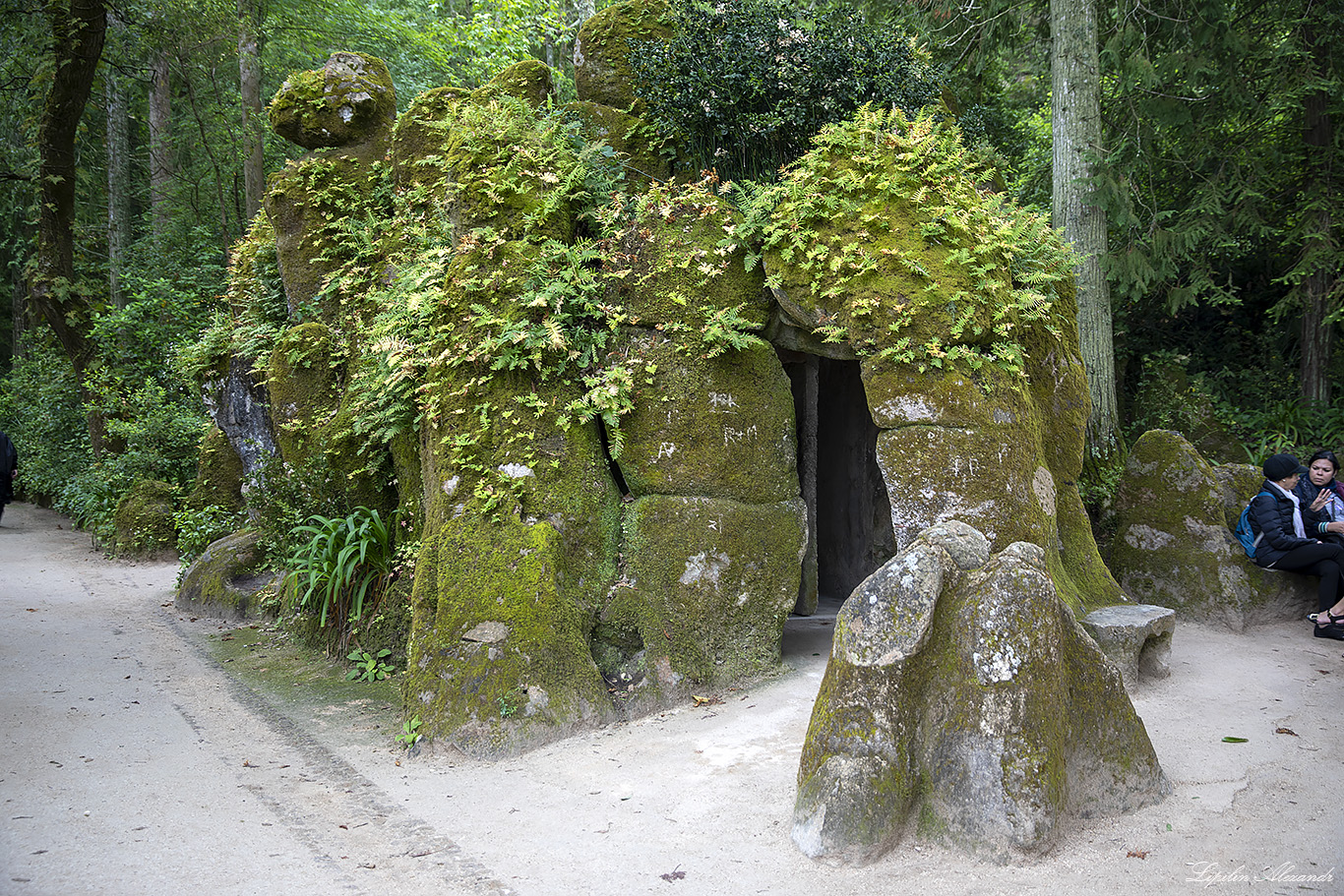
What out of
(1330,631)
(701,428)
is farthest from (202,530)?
(1330,631)

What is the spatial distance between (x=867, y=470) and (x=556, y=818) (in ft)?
18.0

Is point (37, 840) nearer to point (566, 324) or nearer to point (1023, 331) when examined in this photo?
point (566, 324)

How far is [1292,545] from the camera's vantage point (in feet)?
21.4

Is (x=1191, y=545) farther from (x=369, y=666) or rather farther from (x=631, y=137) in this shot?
(x=369, y=666)

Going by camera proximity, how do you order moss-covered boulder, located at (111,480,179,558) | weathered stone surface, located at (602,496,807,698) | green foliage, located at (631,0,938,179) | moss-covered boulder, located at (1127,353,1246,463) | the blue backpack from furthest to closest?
moss-covered boulder, located at (111,480,179,558)
moss-covered boulder, located at (1127,353,1246,463)
the blue backpack
green foliage, located at (631,0,938,179)
weathered stone surface, located at (602,496,807,698)

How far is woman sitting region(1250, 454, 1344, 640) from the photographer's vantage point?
21.2ft

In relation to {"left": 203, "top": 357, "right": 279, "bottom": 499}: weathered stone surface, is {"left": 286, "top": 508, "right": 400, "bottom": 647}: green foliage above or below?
below

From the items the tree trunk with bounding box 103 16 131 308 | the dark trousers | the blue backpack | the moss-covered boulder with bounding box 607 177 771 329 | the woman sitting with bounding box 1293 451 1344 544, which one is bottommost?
the dark trousers

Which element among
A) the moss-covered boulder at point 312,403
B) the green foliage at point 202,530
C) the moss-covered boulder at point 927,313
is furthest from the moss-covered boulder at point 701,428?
the green foliage at point 202,530

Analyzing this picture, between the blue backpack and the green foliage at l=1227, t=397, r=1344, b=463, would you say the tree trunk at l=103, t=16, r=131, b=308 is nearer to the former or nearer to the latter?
the blue backpack

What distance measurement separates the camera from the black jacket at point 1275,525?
21.5ft

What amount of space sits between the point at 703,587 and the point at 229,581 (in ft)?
19.7

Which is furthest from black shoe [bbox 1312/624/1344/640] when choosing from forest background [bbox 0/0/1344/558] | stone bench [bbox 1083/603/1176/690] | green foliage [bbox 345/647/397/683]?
green foliage [bbox 345/647/397/683]

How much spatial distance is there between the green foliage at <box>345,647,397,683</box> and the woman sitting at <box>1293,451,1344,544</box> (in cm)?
751
